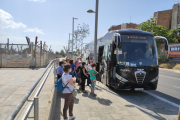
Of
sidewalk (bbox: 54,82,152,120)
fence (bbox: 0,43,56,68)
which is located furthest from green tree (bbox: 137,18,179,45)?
sidewalk (bbox: 54,82,152,120)

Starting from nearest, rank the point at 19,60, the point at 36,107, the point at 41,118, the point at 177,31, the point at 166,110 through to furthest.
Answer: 1. the point at 36,107
2. the point at 41,118
3. the point at 166,110
4. the point at 19,60
5. the point at 177,31

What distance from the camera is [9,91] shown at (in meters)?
6.56

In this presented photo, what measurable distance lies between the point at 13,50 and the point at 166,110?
14352 millimetres

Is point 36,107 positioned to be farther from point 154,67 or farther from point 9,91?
point 154,67

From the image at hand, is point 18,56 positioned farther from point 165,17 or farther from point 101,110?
point 165,17

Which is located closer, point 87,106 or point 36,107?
point 36,107

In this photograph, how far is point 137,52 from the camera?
8.49 meters

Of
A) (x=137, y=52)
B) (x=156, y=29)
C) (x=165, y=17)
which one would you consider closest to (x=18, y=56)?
(x=137, y=52)


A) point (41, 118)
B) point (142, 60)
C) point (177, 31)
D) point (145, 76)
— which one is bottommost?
point (41, 118)

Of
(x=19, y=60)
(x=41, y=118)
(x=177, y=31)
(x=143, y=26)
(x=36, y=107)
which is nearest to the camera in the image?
(x=36, y=107)

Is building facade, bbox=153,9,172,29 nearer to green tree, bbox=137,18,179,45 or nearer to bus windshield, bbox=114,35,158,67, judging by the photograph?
green tree, bbox=137,18,179,45

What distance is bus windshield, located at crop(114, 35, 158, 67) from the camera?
8297 mm

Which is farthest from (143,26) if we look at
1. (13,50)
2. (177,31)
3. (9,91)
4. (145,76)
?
(9,91)

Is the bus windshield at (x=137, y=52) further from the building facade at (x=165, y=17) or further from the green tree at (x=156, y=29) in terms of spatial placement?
the building facade at (x=165, y=17)
